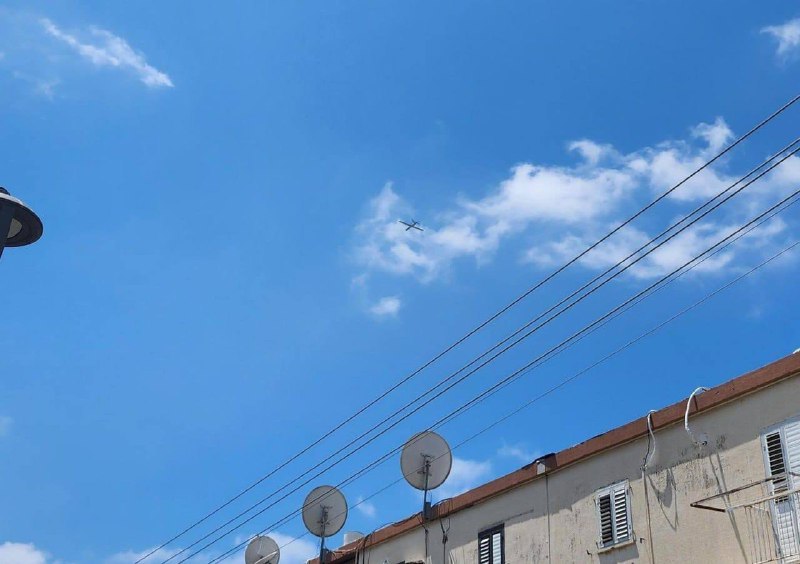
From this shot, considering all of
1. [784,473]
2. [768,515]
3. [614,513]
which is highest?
[614,513]

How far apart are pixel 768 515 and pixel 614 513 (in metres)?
3.54

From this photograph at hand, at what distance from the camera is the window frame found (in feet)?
59.7

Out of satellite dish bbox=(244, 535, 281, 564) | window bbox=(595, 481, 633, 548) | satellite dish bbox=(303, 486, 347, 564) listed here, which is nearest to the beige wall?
window bbox=(595, 481, 633, 548)

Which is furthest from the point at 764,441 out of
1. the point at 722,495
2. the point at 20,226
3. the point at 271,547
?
the point at 271,547

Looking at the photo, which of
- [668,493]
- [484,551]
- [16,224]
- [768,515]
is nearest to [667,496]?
[668,493]

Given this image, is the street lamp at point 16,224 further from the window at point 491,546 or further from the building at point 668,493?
the window at point 491,546

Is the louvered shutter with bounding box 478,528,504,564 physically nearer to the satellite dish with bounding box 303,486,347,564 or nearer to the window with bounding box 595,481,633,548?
the window with bounding box 595,481,633,548

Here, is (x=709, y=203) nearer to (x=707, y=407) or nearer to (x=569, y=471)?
(x=707, y=407)

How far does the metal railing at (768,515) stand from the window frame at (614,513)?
2155 mm

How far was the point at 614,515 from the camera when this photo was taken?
61.1 feet

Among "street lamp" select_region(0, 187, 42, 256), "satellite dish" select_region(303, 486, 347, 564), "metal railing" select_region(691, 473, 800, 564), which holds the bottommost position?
"metal railing" select_region(691, 473, 800, 564)

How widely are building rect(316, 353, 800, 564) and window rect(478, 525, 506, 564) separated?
0.03 metres

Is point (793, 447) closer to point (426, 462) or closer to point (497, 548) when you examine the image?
point (497, 548)

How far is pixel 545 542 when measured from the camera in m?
20.1
